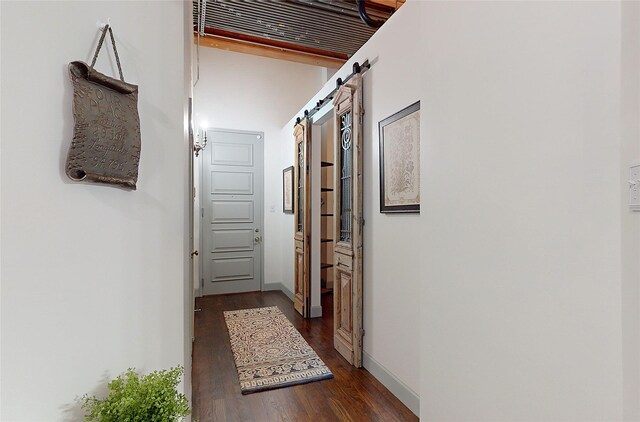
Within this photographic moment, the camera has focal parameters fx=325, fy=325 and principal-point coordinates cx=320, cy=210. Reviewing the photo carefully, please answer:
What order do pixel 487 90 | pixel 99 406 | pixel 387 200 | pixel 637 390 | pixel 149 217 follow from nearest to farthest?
pixel 637 390, pixel 99 406, pixel 149 217, pixel 487 90, pixel 387 200

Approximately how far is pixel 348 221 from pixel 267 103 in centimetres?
317

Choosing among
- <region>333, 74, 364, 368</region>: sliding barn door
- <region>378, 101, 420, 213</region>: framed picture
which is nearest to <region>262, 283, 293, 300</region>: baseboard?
<region>333, 74, 364, 368</region>: sliding barn door

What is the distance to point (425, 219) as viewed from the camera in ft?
5.66

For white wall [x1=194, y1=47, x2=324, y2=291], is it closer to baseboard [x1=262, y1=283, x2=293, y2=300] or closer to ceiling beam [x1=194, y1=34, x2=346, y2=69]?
baseboard [x1=262, y1=283, x2=293, y2=300]

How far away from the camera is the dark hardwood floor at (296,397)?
207 cm

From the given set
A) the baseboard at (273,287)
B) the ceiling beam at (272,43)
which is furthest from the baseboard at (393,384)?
the ceiling beam at (272,43)

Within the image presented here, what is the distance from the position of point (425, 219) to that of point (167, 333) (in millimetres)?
1318

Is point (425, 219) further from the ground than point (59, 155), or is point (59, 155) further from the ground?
point (59, 155)

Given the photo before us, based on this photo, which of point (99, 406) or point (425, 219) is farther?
point (425, 219)

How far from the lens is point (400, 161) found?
2.19 meters

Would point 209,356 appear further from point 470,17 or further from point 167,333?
point 470,17

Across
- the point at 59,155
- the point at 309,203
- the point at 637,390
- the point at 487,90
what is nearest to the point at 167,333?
the point at 59,155

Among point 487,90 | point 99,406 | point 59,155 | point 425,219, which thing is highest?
point 487,90

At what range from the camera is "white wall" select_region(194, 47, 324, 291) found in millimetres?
4949
